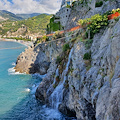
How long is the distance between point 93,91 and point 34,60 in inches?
1585

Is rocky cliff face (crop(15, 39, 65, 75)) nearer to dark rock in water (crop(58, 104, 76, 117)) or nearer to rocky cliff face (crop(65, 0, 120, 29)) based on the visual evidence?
rocky cliff face (crop(65, 0, 120, 29))

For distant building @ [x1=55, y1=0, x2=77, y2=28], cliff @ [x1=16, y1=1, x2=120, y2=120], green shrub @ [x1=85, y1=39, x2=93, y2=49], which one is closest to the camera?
cliff @ [x1=16, y1=1, x2=120, y2=120]

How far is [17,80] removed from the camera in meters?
40.4

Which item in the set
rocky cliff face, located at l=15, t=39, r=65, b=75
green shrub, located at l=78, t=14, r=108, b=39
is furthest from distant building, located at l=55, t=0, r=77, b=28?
green shrub, located at l=78, t=14, r=108, b=39

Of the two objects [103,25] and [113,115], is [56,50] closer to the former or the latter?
[103,25]

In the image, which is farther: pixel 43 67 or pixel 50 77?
pixel 43 67

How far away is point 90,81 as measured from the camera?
14836mm

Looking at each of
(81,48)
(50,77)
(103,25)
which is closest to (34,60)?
(50,77)

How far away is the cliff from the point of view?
9882 mm

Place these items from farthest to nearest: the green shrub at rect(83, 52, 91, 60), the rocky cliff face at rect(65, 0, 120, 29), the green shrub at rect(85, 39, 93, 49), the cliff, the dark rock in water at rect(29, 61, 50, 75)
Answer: the dark rock in water at rect(29, 61, 50, 75) < the rocky cliff face at rect(65, 0, 120, 29) < the green shrub at rect(85, 39, 93, 49) < the green shrub at rect(83, 52, 91, 60) < the cliff

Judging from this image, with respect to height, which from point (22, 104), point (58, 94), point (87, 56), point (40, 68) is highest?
point (87, 56)

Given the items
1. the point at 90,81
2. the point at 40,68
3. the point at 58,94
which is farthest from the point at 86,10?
the point at 90,81

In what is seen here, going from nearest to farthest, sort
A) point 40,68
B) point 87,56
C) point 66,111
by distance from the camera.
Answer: point 87,56 < point 66,111 < point 40,68

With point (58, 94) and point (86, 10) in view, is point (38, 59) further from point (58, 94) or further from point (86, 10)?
point (58, 94)
